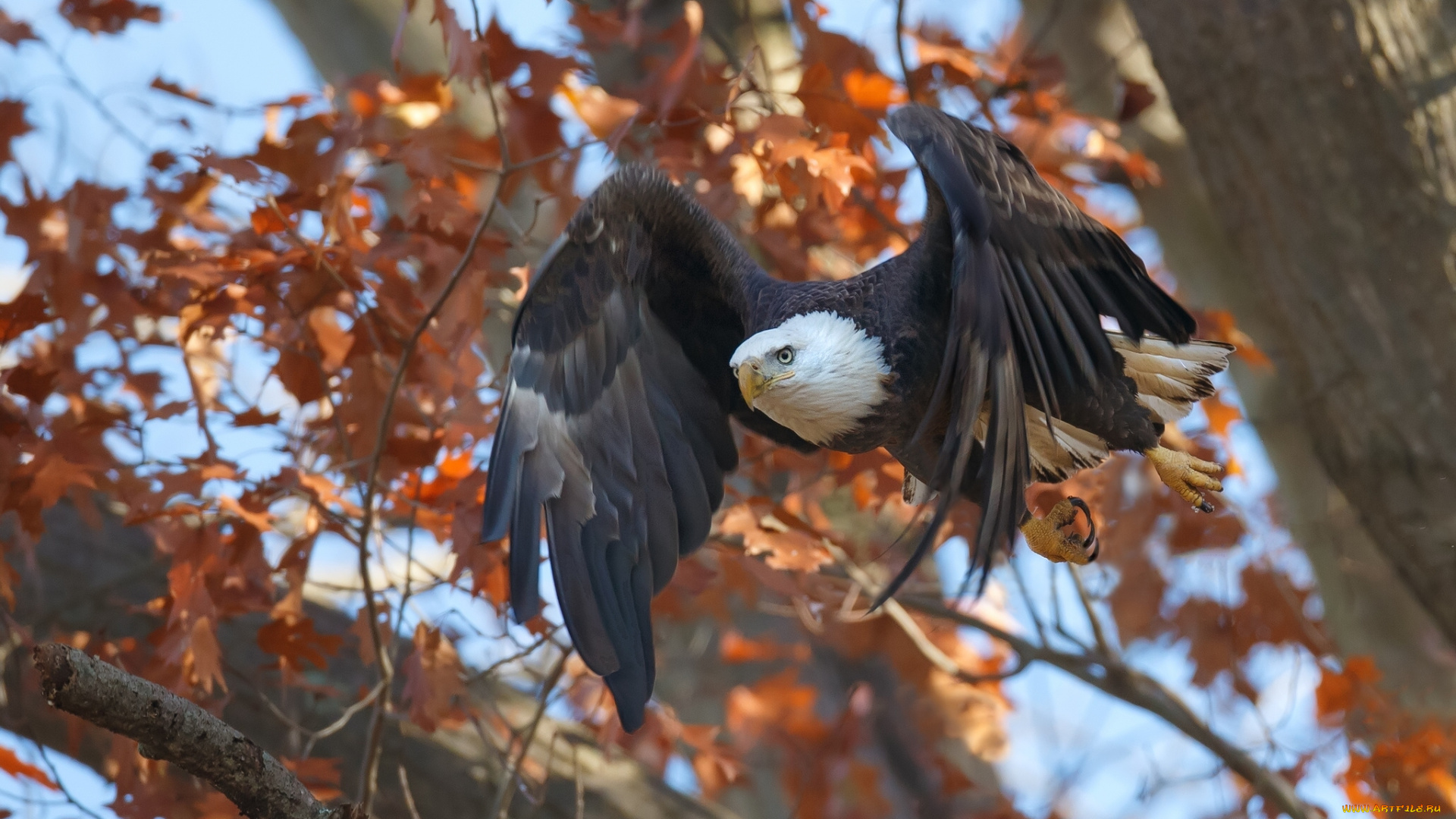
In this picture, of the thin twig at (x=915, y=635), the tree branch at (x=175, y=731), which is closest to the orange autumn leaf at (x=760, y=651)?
the thin twig at (x=915, y=635)

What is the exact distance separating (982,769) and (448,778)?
2.82m

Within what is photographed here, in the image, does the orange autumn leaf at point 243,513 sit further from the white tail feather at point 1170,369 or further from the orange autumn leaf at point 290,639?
the white tail feather at point 1170,369

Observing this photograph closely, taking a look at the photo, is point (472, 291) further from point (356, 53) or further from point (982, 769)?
point (982, 769)

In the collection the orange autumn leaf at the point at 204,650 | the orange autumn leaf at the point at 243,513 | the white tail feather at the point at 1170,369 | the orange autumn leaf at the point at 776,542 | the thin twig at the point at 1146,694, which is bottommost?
the thin twig at the point at 1146,694

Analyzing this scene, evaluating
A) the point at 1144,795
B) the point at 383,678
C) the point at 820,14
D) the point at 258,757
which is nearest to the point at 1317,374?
the point at 1144,795

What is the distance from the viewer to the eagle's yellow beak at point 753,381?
223 cm

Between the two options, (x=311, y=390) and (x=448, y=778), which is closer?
(x=311, y=390)

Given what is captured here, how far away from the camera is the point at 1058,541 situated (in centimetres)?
254

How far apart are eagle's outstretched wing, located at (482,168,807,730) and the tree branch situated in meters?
0.71

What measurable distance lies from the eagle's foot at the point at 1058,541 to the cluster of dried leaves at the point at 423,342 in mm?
354

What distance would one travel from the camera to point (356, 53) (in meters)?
4.54

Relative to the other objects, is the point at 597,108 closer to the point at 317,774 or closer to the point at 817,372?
the point at 817,372

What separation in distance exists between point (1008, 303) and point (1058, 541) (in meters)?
0.86

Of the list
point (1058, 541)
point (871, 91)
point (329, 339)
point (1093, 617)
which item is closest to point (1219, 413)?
point (1093, 617)
